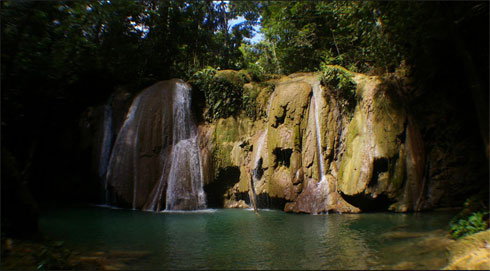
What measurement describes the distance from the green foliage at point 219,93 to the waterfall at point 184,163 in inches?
32.7

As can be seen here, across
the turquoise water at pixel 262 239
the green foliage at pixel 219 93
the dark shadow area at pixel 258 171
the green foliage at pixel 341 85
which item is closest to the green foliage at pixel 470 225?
the turquoise water at pixel 262 239

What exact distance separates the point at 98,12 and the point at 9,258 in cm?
528

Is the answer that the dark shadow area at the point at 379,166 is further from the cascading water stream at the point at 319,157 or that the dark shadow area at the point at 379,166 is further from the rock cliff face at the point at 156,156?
the rock cliff face at the point at 156,156

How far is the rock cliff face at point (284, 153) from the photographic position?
9.10 metres

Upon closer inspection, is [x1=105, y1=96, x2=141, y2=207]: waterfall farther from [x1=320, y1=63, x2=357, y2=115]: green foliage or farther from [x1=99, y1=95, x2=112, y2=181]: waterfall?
[x1=320, y1=63, x2=357, y2=115]: green foliage

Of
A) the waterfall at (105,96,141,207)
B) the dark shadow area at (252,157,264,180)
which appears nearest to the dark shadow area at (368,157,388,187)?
the dark shadow area at (252,157,264,180)

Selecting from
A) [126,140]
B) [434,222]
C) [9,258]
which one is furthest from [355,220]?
[126,140]

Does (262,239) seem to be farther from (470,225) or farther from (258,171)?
(258,171)

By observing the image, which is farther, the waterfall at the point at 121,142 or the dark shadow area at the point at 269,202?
the waterfall at the point at 121,142

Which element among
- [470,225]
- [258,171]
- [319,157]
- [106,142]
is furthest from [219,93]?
[470,225]

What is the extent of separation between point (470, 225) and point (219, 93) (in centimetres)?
982

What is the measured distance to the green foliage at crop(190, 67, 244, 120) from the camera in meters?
12.8

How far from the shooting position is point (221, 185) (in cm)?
1190

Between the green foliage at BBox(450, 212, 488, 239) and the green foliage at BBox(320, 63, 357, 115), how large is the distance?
5433 mm
